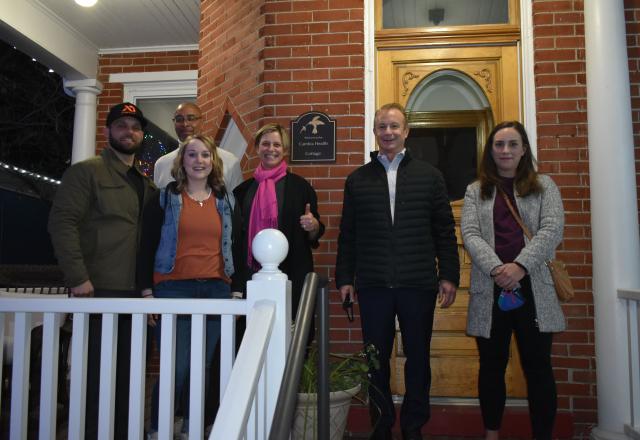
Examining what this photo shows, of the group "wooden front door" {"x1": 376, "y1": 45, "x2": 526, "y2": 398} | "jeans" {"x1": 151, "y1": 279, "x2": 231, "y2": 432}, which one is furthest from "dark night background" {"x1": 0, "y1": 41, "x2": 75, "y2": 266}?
"wooden front door" {"x1": 376, "y1": 45, "x2": 526, "y2": 398}

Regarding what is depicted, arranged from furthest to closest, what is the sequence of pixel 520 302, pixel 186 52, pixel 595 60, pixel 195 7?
pixel 186 52 → pixel 195 7 → pixel 595 60 → pixel 520 302

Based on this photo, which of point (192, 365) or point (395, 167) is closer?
point (192, 365)

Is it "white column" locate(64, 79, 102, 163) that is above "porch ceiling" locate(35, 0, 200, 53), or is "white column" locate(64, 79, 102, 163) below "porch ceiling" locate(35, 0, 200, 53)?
below

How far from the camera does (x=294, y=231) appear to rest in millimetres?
2496

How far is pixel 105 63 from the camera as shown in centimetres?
522

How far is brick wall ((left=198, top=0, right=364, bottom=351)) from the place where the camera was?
10.2 ft

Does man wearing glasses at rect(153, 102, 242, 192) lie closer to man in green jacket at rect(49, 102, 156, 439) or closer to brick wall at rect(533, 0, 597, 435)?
man in green jacket at rect(49, 102, 156, 439)

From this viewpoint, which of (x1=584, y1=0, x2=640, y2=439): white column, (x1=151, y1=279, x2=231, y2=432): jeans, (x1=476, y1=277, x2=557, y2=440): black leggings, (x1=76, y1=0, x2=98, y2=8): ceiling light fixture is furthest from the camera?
(x1=76, y1=0, x2=98, y2=8): ceiling light fixture

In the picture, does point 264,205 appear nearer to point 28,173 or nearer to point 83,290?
point 83,290

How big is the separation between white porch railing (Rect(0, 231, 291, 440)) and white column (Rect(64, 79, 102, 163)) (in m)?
3.62

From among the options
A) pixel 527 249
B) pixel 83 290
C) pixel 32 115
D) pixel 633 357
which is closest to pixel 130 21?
pixel 32 115

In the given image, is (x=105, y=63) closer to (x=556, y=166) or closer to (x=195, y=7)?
(x=195, y=7)

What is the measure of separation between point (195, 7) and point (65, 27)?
1246 mm

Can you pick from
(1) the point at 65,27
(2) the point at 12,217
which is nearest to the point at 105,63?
(1) the point at 65,27
